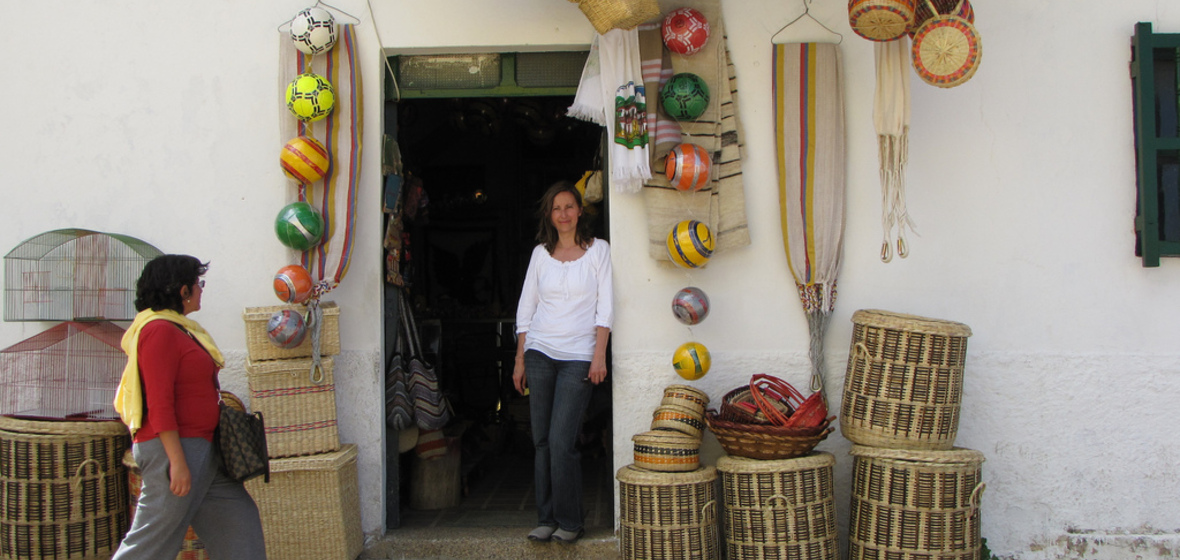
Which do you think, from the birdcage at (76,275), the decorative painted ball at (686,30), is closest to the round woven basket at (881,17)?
the decorative painted ball at (686,30)

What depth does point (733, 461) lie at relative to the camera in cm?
433

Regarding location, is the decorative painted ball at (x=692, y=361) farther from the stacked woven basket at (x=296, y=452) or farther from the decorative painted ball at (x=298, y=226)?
the decorative painted ball at (x=298, y=226)

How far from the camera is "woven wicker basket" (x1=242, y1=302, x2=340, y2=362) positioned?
15.0 ft

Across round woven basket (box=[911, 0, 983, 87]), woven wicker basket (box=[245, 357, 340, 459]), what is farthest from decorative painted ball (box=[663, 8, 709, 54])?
woven wicker basket (box=[245, 357, 340, 459])

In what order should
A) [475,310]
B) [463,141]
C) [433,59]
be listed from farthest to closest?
[463,141]
[475,310]
[433,59]

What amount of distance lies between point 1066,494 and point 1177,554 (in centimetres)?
67

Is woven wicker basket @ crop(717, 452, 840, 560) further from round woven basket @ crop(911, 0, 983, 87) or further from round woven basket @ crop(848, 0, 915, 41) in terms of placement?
round woven basket @ crop(848, 0, 915, 41)

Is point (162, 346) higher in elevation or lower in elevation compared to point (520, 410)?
higher

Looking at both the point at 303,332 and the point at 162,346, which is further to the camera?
the point at 303,332

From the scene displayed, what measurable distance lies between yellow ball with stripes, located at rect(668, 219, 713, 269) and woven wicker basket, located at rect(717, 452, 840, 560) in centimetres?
105

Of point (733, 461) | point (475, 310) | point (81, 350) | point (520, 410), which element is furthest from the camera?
point (475, 310)

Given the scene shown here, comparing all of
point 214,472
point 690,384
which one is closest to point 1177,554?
point 690,384

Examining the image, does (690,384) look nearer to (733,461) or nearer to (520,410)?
(733,461)

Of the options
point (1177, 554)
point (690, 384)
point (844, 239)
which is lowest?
point (1177, 554)
